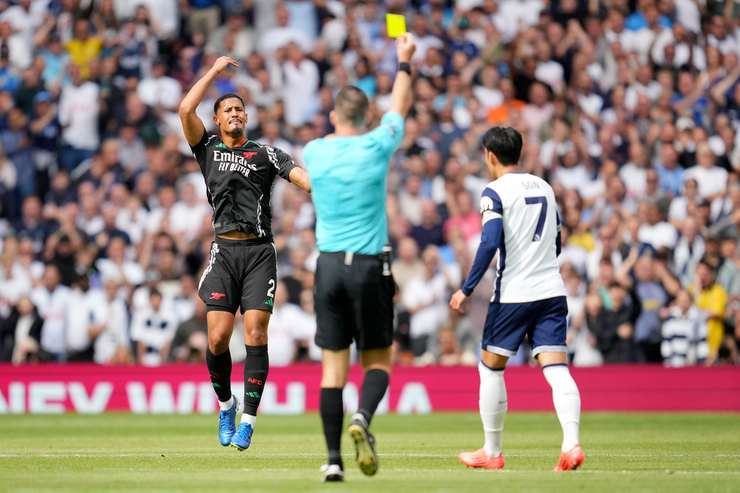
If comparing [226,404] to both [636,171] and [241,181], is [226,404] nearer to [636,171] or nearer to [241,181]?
[241,181]

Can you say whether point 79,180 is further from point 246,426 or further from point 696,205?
point 246,426

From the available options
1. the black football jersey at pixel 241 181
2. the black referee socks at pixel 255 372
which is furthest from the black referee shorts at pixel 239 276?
the black referee socks at pixel 255 372

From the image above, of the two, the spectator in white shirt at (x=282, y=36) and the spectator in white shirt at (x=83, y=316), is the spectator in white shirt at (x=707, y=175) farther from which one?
the spectator in white shirt at (x=83, y=316)

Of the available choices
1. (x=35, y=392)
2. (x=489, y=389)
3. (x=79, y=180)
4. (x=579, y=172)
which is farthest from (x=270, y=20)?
(x=489, y=389)

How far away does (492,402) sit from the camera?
11031 mm

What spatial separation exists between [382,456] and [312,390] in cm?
935

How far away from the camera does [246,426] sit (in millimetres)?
12523

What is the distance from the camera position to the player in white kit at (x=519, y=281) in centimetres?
1086

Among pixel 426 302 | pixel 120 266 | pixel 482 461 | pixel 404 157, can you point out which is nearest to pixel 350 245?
pixel 482 461

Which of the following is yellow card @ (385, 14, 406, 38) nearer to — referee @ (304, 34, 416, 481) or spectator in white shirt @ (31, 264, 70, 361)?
referee @ (304, 34, 416, 481)

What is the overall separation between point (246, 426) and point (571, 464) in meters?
3.19

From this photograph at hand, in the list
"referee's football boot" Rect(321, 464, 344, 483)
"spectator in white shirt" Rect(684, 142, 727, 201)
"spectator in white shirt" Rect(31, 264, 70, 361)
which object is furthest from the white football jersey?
"spectator in white shirt" Rect(684, 142, 727, 201)

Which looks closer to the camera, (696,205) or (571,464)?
(571,464)

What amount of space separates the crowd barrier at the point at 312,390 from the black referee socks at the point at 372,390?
38.8 ft
